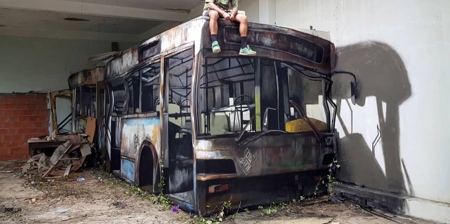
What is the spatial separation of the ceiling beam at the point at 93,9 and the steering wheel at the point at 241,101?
4.96 metres

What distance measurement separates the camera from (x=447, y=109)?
3.98m

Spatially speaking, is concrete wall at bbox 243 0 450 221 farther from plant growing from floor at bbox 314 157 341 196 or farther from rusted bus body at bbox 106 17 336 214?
rusted bus body at bbox 106 17 336 214

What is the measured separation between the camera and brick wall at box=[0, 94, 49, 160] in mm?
9703

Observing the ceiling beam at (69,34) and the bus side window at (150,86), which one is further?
the ceiling beam at (69,34)

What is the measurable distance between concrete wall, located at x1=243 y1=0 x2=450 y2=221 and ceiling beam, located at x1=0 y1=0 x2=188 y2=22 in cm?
445

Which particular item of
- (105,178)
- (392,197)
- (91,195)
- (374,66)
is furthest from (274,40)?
(105,178)

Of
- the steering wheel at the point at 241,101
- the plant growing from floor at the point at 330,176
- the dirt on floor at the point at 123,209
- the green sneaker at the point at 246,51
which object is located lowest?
the dirt on floor at the point at 123,209

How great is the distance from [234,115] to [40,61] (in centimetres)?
800

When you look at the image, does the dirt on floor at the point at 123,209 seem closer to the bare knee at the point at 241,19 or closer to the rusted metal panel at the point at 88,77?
the bare knee at the point at 241,19

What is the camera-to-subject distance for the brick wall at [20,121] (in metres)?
9.70

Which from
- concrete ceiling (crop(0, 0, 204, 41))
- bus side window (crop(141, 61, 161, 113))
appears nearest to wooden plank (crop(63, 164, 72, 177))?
bus side window (crop(141, 61, 161, 113))

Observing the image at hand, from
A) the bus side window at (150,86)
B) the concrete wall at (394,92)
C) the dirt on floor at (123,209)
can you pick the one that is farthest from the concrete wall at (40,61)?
the concrete wall at (394,92)

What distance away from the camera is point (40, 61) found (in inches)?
399

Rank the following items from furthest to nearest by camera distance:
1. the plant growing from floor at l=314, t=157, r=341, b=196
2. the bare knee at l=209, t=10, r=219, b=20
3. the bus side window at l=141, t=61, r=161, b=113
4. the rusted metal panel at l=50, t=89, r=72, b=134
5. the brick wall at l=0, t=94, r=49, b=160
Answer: the rusted metal panel at l=50, t=89, r=72, b=134, the brick wall at l=0, t=94, r=49, b=160, the bus side window at l=141, t=61, r=161, b=113, the plant growing from floor at l=314, t=157, r=341, b=196, the bare knee at l=209, t=10, r=219, b=20
